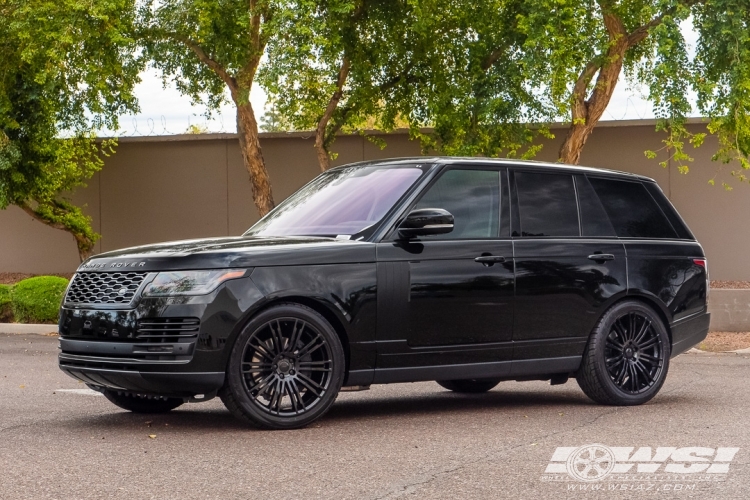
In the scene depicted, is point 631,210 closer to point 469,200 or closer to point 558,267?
point 558,267

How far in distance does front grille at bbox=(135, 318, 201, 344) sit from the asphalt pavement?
664 millimetres

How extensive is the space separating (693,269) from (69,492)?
19.9 feet

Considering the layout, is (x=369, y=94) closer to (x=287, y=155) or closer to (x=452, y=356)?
(x=287, y=155)

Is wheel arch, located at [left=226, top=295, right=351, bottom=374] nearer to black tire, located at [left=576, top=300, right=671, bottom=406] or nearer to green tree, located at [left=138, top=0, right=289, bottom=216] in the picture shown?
black tire, located at [left=576, top=300, right=671, bottom=406]

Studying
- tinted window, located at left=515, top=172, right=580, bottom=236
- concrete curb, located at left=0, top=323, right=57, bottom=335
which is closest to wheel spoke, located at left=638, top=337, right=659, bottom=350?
tinted window, located at left=515, top=172, right=580, bottom=236

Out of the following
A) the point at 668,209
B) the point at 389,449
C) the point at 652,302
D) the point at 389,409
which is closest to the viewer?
the point at 389,449

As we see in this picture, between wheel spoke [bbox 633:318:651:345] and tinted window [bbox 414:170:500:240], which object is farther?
wheel spoke [bbox 633:318:651:345]

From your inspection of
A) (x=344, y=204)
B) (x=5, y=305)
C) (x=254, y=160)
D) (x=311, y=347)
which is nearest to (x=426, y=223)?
(x=344, y=204)

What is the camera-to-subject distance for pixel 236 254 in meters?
7.37

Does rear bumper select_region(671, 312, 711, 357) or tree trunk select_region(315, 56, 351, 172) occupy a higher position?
tree trunk select_region(315, 56, 351, 172)

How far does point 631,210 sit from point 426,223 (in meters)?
2.51

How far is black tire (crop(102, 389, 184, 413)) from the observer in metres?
8.34

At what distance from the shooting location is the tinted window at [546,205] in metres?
8.81

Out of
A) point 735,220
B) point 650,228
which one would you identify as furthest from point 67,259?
point 650,228
